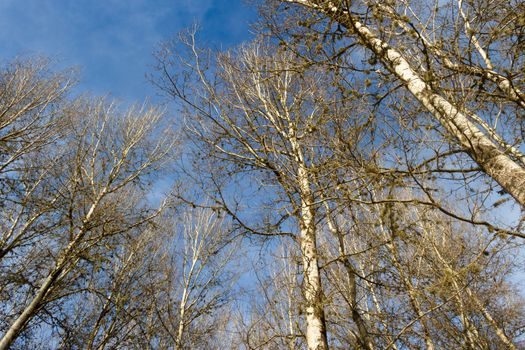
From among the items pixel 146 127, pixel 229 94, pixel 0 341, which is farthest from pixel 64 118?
pixel 0 341

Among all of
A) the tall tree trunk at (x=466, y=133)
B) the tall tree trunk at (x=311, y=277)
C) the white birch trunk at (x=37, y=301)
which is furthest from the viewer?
the white birch trunk at (x=37, y=301)

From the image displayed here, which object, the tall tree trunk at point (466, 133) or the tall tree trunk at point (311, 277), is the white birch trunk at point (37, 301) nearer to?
the tall tree trunk at point (311, 277)

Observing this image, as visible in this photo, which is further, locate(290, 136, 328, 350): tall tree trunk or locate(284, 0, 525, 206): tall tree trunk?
locate(290, 136, 328, 350): tall tree trunk

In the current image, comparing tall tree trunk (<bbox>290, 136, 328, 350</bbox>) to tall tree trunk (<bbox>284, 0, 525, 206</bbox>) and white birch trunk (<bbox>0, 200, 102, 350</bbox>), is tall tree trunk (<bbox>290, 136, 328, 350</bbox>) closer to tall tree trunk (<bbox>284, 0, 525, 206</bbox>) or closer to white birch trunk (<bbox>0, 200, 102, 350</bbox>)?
tall tree trunk (<bbox>284, 0, 525, 206</bbox>)

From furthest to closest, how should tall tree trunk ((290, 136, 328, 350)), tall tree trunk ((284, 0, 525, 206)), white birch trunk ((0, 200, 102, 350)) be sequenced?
white birch trunk ((0, 200, 102, 350)), tall tree trunk ((290, 136, 328, 350)), tall tree trunk ((284, 0, 525, 206))

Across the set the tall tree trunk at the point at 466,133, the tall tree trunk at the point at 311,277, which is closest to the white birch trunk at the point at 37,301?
the tall tree trunk at the point at 311,277

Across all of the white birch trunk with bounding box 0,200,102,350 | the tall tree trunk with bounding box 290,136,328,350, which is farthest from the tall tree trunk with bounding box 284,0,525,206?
the white birch trunk with bounding box 0,200,102,350

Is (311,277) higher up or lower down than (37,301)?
lower down

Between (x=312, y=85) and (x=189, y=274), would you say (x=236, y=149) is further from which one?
(x=189, y=274)

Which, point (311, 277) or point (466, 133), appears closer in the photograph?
point (466, 133)

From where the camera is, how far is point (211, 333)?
11.6 meters

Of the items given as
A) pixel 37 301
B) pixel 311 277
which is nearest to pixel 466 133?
pixel 311 277

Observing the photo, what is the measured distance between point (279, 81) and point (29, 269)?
278 inches

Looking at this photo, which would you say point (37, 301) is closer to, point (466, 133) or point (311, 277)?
point (311, 277)
